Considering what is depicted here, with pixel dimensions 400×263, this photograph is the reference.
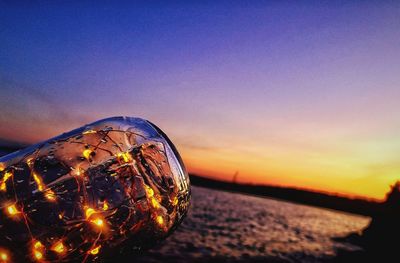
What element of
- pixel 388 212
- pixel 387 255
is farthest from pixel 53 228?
pixel 388 212

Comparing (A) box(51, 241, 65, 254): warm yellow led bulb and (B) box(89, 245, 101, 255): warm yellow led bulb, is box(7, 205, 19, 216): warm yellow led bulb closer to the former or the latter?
(A) box(51, 241, 65, 254): warm yellow led bulb

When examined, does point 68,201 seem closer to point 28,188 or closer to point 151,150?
point 28,188

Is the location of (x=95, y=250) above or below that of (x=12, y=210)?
below

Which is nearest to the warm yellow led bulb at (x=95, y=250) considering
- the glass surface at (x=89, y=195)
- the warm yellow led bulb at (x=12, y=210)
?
the glass surface at (x=89, y=195)

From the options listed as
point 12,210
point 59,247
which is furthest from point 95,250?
point 12,210

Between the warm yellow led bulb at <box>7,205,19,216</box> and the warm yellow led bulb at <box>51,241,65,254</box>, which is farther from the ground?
the warm yellow led bulb at <box>7,205,19,216</box>

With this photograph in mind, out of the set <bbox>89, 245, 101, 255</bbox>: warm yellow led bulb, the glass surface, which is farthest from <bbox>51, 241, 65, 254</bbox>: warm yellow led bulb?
<bbox>89, 245, 101, 255</bbox>: warm yellow led bulb

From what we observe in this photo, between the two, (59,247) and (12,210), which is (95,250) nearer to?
(59,247)

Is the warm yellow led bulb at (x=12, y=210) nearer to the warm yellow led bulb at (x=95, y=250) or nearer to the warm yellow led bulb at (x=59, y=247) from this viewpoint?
the warm yellow led bulb at (x=59, y=247)

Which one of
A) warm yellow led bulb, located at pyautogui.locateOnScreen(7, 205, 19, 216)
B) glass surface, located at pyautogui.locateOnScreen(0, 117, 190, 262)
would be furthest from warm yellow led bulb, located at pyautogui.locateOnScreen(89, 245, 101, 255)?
warm yellow led bulb, located at pyautogui.locateOnScreen(7, 205, 19, 216)
